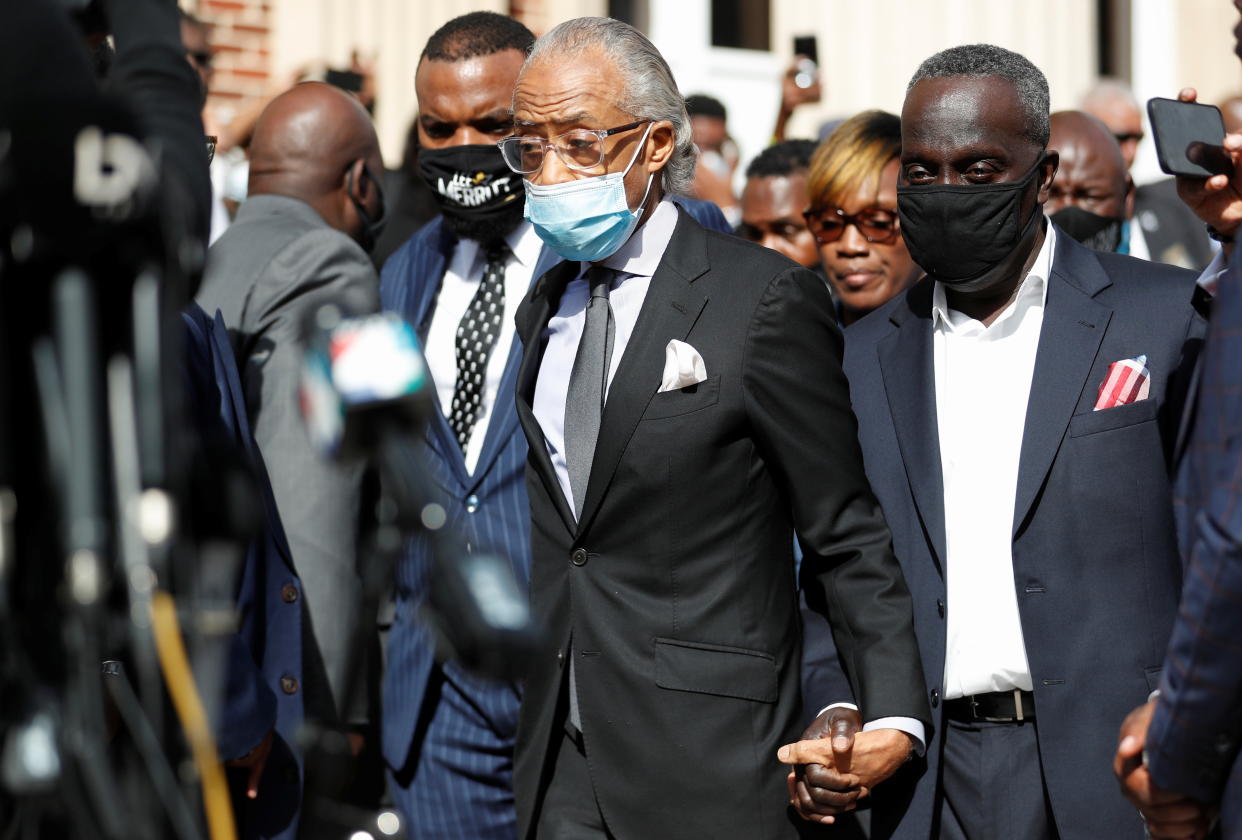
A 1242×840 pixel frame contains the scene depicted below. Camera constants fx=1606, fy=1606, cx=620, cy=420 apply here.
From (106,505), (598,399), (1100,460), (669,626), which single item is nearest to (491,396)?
(598,399)

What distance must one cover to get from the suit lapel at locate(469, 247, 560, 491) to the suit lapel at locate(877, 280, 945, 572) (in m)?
0.87

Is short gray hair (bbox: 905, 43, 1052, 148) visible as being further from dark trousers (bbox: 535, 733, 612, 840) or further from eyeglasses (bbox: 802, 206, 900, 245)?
dark trousers (bbox: 535, 733, 612, 840)

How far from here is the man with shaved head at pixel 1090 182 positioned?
5.23 metres

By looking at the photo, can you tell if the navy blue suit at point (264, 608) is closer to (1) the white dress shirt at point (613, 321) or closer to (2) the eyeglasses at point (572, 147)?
(1) the white dress shirt at point (613, 321)

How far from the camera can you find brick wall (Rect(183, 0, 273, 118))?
7734 mm

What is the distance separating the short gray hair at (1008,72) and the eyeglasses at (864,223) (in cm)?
94

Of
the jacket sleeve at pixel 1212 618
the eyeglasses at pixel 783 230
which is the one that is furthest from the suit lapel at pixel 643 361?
the eyeglasses at pixel 783 230

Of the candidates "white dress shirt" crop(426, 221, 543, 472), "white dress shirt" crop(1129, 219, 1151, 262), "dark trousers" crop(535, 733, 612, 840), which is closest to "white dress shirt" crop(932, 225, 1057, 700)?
"dark trousers" crop(535, 733, 612, 840)

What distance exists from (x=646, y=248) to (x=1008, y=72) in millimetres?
824

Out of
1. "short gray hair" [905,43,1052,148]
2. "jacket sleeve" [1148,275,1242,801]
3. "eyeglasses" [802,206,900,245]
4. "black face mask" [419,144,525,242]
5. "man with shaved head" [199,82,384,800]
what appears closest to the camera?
"jacket sleeve" [1148,275,1242,801]

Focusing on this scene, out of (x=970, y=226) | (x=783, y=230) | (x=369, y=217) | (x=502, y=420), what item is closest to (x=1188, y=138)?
(x=970, y=226)

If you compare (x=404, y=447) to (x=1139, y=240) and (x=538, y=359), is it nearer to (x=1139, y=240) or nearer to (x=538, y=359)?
(x=538, y=359)

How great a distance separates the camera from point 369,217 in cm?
473

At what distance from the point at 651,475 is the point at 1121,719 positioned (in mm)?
986
